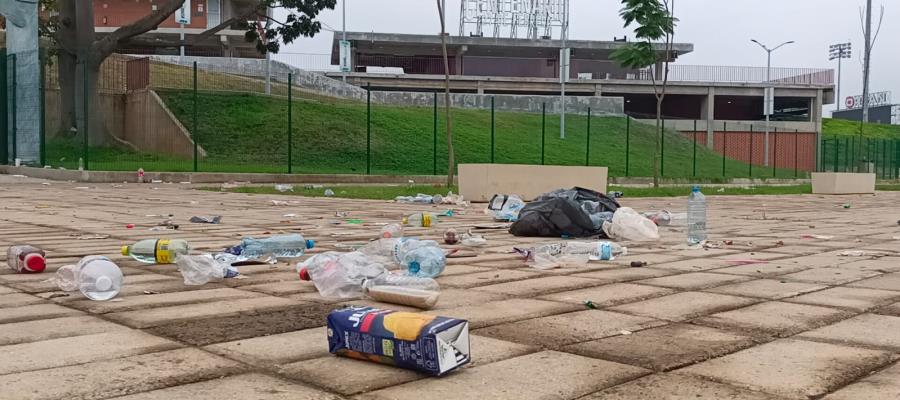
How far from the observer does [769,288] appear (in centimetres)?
441

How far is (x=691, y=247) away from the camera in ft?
21.8

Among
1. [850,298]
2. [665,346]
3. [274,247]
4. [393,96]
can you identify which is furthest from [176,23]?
[665,346]

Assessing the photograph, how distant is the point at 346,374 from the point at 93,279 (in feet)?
6.85

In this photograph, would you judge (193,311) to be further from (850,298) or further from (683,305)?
(850,298)

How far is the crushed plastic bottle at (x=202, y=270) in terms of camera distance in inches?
174

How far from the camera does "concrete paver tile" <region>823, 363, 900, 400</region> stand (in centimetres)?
234

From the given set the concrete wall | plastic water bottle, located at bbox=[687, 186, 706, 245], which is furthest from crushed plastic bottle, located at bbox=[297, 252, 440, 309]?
the concrete wall

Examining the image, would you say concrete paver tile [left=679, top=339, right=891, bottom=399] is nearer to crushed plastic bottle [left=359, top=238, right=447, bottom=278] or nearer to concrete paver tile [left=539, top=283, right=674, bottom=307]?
concrete paver tile [left=539, top=283, right=674, bottom=307]

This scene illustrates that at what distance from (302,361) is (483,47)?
53.7 m

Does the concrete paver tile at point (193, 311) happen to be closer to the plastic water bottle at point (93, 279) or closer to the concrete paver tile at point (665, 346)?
the plastic water bottle at point (93, 279)

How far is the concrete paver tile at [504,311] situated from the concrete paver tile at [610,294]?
0.15 m

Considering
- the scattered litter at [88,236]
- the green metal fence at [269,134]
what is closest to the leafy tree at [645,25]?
the green metal fence at [269,134]

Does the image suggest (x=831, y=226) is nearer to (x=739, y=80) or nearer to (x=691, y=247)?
(x=691, y=247)

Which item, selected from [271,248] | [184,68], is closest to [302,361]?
[271,248]
